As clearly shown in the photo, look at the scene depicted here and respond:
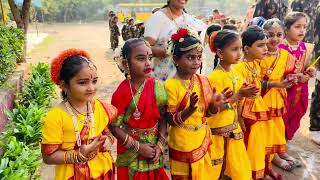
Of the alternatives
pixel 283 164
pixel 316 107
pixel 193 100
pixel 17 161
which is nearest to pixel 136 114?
pixel 193 100

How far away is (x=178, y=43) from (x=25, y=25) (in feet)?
30.0

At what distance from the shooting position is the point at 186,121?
119 inches

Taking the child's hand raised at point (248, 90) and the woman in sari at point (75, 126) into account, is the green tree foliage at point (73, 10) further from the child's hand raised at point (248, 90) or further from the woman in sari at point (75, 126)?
the woman in sari at point (75, 126)

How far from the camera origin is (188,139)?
3027 millimetres

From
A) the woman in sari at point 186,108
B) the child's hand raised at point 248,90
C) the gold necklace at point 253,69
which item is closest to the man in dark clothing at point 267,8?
the gold necklace at point 253,69

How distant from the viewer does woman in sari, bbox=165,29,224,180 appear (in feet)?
9.74

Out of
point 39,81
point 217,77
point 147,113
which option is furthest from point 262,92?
point 39,81

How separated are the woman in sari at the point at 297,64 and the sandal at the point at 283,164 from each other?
0.34 m

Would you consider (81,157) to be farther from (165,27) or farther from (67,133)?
(165,27)

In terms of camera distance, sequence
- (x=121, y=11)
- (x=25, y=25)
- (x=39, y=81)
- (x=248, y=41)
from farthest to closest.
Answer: (x=121, y=11), (x=25, y=25), (x=39, y=81), (x=248, y=41)

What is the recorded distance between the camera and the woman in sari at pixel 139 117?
111 inches

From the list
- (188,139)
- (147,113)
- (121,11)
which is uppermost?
(121,11)

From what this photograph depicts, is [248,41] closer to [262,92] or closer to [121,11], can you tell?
[262,92]

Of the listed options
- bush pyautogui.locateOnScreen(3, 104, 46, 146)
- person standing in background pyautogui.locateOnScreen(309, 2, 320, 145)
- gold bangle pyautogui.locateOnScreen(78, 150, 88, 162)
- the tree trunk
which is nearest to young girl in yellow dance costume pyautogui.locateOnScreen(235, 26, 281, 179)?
person standing in background pyautogui.locateOnScreen(309, 2, 320, 145)
